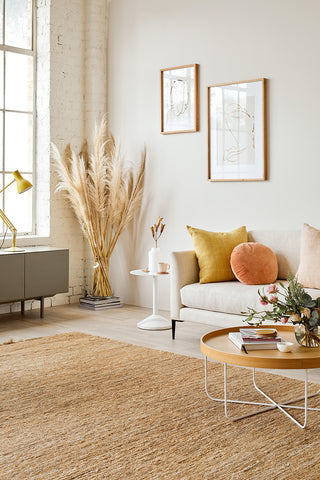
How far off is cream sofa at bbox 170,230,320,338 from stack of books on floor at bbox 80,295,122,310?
57.7 inches

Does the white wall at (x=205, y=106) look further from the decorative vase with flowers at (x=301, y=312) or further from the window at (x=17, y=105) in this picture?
the decorative vase with flowers at (x=301, y=312)

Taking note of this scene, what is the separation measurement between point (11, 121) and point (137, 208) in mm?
1505

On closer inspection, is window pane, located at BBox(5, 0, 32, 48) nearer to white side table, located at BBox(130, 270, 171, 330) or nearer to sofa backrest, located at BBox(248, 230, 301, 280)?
white side table, located at BBox(130, 270, 171, 330)

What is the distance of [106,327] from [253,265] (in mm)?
1431

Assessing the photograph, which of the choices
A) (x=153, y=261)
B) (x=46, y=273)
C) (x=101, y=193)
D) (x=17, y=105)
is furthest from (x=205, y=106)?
(x=46, y=273)

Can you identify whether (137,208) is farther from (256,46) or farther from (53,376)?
(53,376)

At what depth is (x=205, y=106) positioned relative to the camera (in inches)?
217

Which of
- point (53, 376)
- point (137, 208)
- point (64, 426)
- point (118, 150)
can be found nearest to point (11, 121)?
point (118, 150)

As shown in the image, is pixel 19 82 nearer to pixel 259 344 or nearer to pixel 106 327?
pixel 106 327

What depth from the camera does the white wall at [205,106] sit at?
4859mm

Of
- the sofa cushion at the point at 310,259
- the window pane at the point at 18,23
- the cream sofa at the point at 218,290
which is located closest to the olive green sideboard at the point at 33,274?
the cream sofa at the point at 218,290

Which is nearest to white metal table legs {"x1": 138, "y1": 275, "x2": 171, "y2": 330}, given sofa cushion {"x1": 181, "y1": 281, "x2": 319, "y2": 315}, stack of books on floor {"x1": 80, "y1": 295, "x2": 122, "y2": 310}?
sofa cushion {"x1": 181, "y1": 281, "x2": 319, "y2": 315}

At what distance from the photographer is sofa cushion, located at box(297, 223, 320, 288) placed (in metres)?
4.20

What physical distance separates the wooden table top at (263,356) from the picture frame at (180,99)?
119 inches
